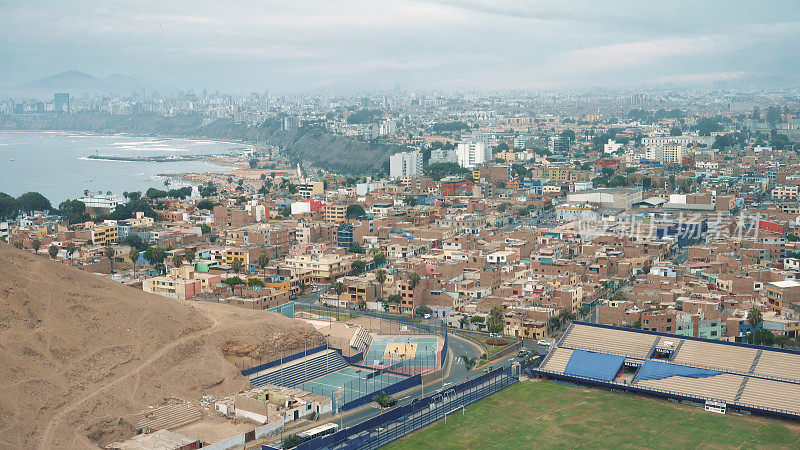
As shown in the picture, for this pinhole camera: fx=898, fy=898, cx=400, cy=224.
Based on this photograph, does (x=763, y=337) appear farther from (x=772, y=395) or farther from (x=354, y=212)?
(x=354, y=212)

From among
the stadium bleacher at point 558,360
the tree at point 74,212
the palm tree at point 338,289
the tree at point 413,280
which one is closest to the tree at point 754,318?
the stadium bleacher at point 558,360

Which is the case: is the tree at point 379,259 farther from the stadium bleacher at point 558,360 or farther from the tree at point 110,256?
the stadium bleacher at point 558,360

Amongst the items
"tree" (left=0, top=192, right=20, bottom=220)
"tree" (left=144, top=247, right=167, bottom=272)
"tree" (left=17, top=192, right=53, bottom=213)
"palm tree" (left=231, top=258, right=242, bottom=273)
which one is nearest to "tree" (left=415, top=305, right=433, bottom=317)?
"palm tree" (left=231, top=258, right=242, bottom=273)

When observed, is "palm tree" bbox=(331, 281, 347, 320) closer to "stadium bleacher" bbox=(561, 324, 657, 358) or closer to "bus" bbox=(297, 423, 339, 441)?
"stadium bleacher" bbox=(561, 324, 657, 358)

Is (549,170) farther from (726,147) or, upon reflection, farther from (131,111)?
(131,111)

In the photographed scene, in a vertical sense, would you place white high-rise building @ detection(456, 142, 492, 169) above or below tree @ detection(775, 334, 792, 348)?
above

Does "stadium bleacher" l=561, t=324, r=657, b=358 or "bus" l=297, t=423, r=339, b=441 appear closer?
"bus" l=297, t=423, r=339, b=441

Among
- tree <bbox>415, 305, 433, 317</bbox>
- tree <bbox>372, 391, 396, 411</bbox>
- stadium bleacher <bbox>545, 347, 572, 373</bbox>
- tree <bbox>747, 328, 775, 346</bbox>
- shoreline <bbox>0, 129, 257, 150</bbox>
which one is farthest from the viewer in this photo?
shoreline <bbox>0, 129, 257, 150</bbox>
